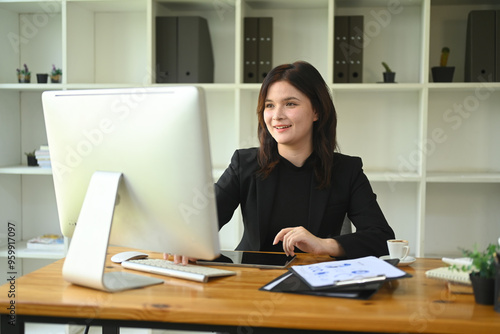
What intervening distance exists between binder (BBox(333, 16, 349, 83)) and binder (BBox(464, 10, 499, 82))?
64 centimetres

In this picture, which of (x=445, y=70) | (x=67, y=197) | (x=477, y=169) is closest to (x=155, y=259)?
(x=67, y=197)

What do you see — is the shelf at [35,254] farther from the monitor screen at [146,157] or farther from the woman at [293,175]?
the monitor screen at [146,157]

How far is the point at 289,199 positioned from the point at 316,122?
35 cm

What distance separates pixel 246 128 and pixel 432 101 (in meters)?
1.10

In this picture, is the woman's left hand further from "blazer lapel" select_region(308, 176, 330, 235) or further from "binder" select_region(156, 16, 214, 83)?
"binder" select_region(156, 16, 214, 83)

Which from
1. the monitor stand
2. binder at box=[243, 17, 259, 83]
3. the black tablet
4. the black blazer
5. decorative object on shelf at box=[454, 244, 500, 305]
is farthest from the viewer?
binder at box=[243, 17, 259, 83]

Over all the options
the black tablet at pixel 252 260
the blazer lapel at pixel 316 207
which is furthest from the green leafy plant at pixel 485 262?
the blazer lapel at pixel 316 207

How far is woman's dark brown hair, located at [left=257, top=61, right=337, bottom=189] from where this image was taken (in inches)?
86.9

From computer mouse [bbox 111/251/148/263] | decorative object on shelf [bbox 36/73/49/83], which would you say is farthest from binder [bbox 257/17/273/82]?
computer mouse [bbox 111/251/148/263]

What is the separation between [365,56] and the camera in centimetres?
337

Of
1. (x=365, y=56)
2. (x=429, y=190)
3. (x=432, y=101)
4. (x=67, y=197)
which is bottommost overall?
(x=429, y=190)

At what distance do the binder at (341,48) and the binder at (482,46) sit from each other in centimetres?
64

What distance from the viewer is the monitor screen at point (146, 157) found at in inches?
51.2

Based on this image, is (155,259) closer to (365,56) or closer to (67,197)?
(67,197)
